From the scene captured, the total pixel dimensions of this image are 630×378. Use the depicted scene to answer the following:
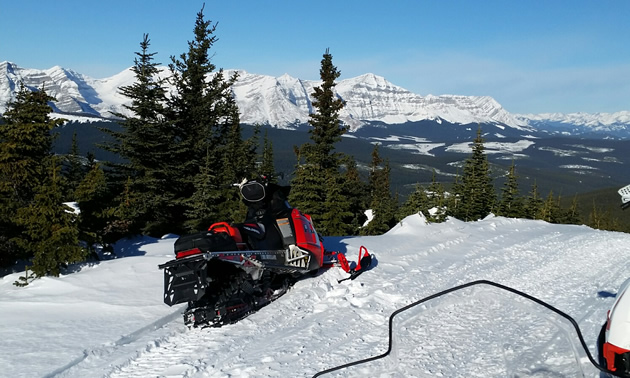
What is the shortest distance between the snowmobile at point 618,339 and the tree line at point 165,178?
4876mm

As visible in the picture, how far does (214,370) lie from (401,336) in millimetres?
2164

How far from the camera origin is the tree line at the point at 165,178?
776 centimetres

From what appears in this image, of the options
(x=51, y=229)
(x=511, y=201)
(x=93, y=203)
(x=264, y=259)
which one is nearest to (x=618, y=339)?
(x=264, y=259)

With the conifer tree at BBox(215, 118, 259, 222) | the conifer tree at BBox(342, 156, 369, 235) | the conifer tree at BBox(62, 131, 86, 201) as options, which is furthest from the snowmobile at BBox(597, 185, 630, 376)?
Result: the conifer tree at BBox(342, 156, 369, 235)

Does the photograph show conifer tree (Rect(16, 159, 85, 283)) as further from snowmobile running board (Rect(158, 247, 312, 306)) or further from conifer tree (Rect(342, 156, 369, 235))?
conifer tree (Rect(342, 156, 369, 235))

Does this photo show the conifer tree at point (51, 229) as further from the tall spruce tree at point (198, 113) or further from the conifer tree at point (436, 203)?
the conifer tree at point (436, 203)

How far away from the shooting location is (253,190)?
22.5ft

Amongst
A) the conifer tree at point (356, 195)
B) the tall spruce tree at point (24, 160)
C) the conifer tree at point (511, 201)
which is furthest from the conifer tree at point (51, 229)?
the conifer tree at point (511, 201)

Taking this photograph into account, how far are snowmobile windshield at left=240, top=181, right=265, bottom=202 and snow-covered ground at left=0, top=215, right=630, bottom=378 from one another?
1.44 m

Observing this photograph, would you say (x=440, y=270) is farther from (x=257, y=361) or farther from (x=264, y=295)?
(x=257, y=361)

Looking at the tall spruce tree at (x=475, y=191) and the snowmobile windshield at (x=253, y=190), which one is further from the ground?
the snowmobile windshield at (x=253, y=190)

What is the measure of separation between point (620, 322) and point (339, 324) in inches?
112

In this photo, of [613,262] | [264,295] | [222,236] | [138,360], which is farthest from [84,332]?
[613,262]

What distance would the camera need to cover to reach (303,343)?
16.0ft
